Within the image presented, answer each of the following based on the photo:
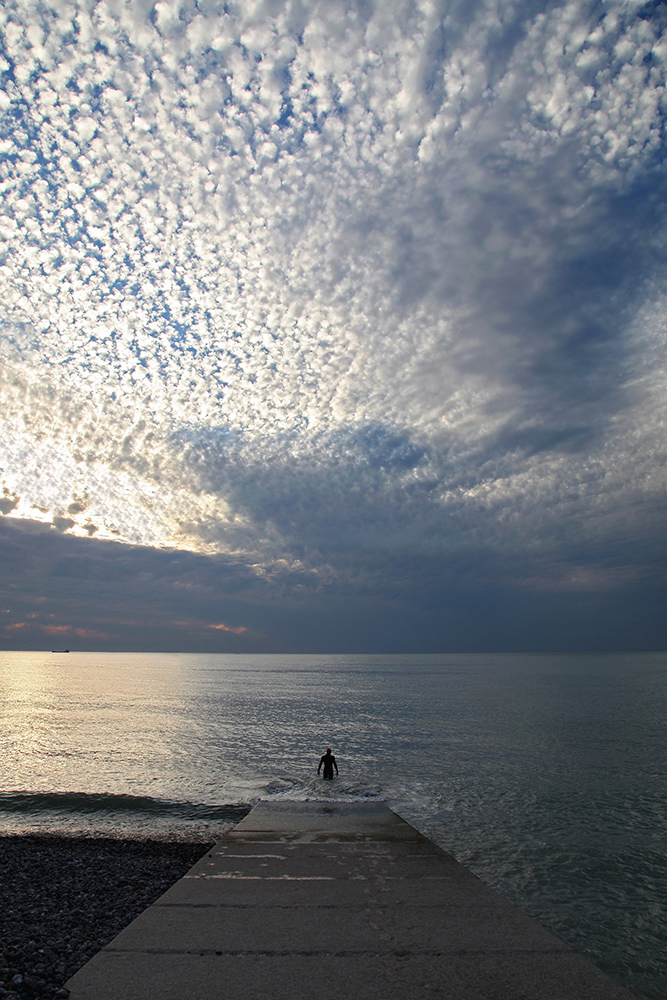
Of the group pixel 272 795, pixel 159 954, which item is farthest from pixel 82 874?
pixel 272 795

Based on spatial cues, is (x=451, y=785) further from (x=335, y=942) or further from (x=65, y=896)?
(x=335, y=942)

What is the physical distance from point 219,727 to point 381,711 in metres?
27.7

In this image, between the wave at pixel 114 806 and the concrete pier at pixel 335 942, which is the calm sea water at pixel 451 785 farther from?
the concrete pier at pixel 335 942

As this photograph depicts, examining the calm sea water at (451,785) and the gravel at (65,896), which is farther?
the calm sea water at (451,785)

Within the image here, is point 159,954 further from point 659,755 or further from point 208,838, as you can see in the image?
point 659,755

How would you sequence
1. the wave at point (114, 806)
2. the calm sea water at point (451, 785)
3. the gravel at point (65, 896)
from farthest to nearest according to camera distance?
the wave at point (114, 806), the calm sea water at point (451, 785), the gravel at point (65, 896)

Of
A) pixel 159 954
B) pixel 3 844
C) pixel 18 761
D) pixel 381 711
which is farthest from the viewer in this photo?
pixel 381 711

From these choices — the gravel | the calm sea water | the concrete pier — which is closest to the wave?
the calm sea water

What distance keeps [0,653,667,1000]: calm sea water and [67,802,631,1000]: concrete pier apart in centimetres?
438

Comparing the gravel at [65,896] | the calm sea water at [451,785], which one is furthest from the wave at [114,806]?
the gravel at [65,896]

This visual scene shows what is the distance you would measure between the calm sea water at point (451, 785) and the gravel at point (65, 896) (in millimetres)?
2960

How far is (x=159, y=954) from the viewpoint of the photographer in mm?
10977

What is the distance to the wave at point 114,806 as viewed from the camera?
27578 millimetres

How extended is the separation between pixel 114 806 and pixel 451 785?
20.6 metres
